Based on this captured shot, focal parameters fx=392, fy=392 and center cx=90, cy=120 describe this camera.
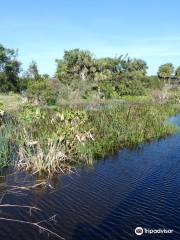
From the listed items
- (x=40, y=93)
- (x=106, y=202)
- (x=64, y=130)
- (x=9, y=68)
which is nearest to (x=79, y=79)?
(x=9, y=68)

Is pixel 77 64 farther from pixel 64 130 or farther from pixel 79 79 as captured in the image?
pixel 64 130

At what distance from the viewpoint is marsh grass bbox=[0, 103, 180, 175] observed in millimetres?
11648

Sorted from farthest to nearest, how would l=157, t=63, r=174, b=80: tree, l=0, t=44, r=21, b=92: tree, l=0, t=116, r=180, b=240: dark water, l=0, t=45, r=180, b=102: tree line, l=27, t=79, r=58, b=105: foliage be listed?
l=157, t=63, r=174, b=80: tree
l=0, t=44, r=21, b=92: tree
l=0, t=45, r=180, b=102: tree line
l=27, t=79, r=58, b=105: foliage
l=0, t=116, r=180, b=240: dark water

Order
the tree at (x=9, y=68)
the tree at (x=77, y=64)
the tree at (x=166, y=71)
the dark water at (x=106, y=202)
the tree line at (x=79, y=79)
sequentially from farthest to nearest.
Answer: the tree at (x=166, y=71) < the tree at (x=77, y=64) < the tree at (x=9, y=68) < the tree line at (x=79, y=79) < the dark water at (x=106, y=202)

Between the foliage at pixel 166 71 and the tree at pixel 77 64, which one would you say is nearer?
the tree at pixel 77 64

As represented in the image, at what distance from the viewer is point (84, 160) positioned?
12.9 m

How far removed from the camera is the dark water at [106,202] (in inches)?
302

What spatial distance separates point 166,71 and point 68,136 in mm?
68166

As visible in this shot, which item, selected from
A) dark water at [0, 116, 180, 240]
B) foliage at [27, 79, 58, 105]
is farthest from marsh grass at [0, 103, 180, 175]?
foliage at [27, 79, 58, 105]

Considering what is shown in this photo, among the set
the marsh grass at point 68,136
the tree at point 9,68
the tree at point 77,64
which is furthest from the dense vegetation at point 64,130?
the tree at point 77,64

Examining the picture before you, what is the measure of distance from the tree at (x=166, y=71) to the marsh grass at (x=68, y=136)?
187 ft

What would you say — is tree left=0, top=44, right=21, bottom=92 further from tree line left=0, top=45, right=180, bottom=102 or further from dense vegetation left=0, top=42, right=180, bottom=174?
dense vegetation left=0, top=42, right=180, bottom=174

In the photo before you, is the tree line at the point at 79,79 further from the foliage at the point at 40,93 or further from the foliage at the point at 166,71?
the foliage at the point at 166,71

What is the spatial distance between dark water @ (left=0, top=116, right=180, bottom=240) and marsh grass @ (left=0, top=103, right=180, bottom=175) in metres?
0.65
